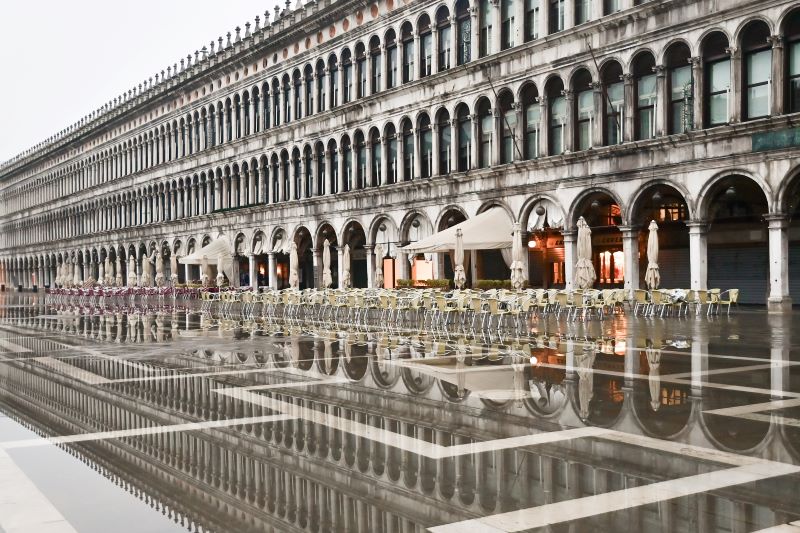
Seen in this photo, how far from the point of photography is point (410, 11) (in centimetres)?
4422

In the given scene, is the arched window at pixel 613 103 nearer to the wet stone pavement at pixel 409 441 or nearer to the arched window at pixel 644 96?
the arched window at pixel 644 96

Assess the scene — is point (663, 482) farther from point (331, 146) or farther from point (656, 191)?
point (331, 146)

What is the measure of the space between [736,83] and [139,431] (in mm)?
25496

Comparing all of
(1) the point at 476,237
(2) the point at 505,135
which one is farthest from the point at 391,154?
(1) the point at 476,237

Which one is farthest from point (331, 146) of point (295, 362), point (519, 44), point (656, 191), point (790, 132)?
point (295, 362)

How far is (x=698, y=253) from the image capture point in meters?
31.2

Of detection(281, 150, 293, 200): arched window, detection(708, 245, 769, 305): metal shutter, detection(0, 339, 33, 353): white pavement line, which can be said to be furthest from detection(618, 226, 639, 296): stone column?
detection(281, 150, 293, 200): arched window

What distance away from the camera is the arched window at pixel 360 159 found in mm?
48469

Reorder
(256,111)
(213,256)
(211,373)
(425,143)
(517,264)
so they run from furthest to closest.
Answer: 1. (256,111)
2. (213,256)
3. (425,143)
4. (517,264)
5. (211,373)

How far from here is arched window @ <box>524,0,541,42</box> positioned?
3734cm

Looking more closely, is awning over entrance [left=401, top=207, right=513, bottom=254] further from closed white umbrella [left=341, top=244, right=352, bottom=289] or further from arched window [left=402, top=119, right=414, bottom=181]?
closed white umbrella [left=341, top=244, right=352, bottom=289]

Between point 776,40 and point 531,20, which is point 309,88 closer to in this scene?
point 531,20

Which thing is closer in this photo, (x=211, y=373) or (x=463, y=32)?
(x=211, y=373)

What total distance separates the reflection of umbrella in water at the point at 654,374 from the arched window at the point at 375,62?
1261 inches
